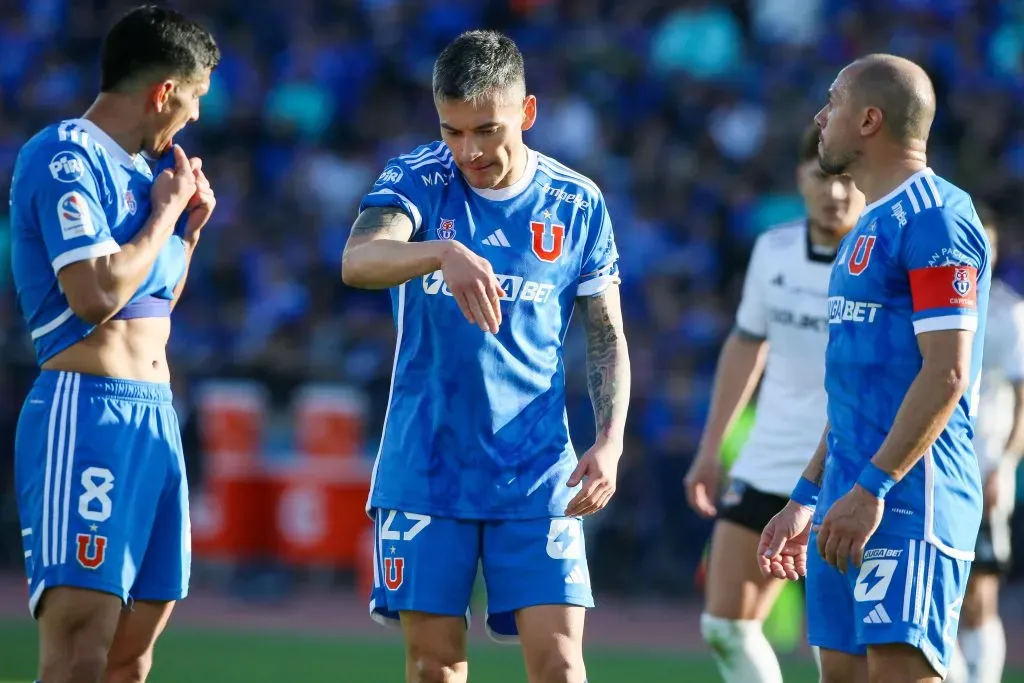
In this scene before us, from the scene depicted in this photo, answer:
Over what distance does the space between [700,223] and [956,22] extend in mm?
4001

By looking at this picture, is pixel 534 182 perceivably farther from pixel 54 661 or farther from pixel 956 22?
pixel 956 22

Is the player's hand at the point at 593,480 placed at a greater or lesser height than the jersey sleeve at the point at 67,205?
lesser

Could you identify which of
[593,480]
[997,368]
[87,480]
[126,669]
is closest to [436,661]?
[593,480]

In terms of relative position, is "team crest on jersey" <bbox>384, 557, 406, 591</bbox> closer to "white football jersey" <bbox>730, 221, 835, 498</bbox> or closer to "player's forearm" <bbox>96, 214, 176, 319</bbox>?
"player's forearm" <bbox>96, 214, 176, 319</bbox>

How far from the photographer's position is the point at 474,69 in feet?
15.3

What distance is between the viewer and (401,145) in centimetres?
1614

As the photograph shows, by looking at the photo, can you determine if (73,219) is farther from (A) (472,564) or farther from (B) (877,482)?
(B) (877,482)

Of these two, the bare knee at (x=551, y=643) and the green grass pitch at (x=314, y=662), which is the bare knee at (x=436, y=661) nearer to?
the bare knee at (x=551, y=643)

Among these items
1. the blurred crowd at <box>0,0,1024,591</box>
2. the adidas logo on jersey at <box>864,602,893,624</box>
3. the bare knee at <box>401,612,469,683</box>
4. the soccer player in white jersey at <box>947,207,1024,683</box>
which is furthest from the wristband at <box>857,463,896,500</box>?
the blurred crowd at <box>0,0,1024,591</box>

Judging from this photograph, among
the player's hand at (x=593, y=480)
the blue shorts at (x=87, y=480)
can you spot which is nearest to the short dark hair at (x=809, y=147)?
the player's hand at (x=593, y=480)

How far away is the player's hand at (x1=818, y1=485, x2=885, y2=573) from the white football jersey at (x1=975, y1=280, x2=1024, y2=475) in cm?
368

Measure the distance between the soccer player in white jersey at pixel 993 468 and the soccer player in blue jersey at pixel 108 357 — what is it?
457cm

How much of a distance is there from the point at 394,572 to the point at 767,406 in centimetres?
266

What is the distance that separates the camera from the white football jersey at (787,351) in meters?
6.62
